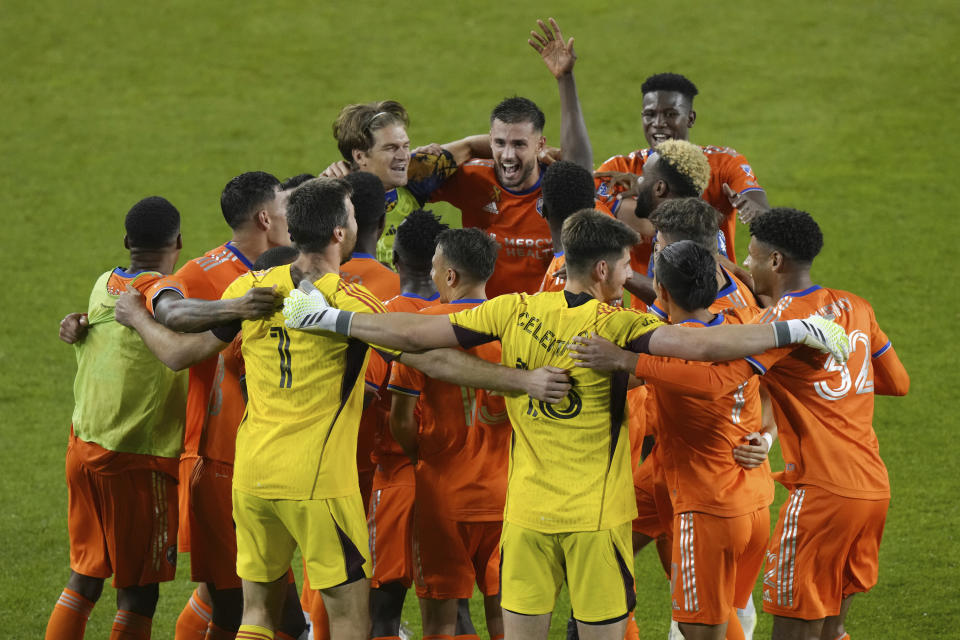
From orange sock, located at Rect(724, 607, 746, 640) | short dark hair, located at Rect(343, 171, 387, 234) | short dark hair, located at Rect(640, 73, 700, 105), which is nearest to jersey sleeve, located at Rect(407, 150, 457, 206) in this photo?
short dark hair, located at Rect(343, 171, 387, 234)

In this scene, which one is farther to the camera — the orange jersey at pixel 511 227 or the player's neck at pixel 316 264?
the orange jersey at pixel 511 227

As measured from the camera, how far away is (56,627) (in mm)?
5586

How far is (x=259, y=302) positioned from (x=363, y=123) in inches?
101

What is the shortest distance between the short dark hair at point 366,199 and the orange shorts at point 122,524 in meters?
1.59

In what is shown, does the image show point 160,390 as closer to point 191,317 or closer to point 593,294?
point 191,317

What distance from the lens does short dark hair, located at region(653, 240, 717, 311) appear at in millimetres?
4562

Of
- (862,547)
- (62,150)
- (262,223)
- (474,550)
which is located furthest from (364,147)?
(62,150)

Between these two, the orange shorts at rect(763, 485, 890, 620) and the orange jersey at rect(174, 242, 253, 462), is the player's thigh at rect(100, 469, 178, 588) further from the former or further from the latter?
the orange shorts at rect(763, 485, 890, 620)

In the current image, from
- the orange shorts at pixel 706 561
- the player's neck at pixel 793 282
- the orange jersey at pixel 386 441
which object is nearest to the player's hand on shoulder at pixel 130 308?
the orange jersey at pixel 386 441

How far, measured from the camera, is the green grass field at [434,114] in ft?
39.3

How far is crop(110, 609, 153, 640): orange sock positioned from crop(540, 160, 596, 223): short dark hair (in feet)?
9.26

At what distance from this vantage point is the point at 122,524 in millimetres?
5543

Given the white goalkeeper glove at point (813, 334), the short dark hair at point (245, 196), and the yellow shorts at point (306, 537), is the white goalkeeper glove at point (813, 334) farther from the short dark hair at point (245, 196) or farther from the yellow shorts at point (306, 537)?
the short dark hair at point (245, 196)

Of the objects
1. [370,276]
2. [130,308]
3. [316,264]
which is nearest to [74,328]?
[130,308]
